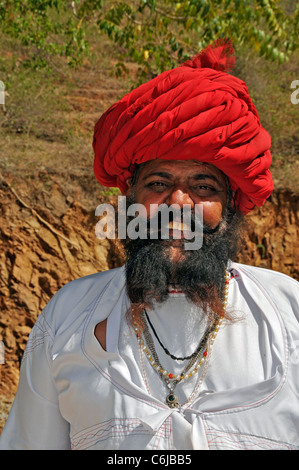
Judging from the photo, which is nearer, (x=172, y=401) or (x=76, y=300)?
(x=172, y=401)

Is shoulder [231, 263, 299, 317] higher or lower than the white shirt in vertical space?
higher

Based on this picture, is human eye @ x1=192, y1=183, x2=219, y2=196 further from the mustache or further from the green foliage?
the green foliage

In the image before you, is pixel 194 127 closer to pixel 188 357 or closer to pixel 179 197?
pixel 179 197

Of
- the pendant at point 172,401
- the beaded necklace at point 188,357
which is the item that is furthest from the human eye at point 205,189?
the pendant at point 172,401

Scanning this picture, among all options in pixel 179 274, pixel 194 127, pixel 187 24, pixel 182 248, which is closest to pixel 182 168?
pixel 194 127

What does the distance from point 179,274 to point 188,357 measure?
0.34m

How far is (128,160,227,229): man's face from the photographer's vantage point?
7.33ft

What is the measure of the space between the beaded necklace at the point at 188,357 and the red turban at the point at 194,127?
0.64 metres

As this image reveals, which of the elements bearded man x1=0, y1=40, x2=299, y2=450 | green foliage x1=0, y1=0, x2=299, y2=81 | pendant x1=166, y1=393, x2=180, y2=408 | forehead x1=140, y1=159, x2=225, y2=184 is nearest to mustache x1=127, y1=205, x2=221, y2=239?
bearded man x1=0, y1=40, x2=299, y2=450

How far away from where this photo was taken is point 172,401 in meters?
1.96

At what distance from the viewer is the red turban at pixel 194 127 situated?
2137 mm

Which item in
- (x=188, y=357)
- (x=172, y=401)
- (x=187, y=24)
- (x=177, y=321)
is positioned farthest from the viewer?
(x=187, y=24)

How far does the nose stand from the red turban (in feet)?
0.47
